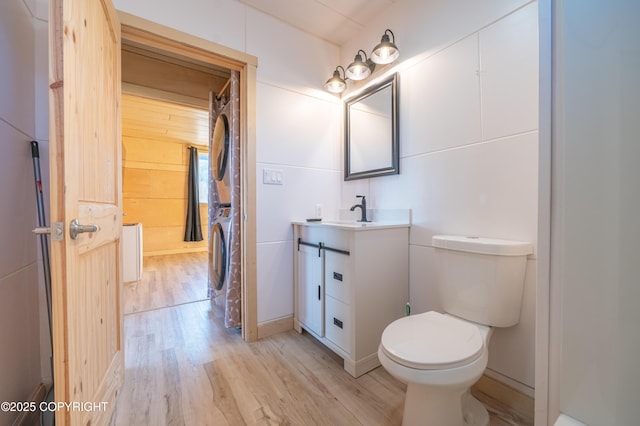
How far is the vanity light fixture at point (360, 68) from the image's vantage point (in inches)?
75.0

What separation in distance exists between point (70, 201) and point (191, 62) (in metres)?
2.06

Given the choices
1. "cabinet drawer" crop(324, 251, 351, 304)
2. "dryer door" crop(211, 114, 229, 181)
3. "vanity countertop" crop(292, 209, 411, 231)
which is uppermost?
"dryer door" crop(211, 114, 229, 181)

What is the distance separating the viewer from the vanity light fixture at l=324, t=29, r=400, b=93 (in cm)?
170

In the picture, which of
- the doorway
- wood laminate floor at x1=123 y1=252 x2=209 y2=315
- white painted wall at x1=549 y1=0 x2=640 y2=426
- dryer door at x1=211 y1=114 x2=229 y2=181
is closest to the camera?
white painted wall at x1=549 y1=0 x2=640 y2=426

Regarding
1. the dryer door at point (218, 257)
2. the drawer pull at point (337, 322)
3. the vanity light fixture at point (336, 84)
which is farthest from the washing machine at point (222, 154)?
the drawer pull at point (337, 322)

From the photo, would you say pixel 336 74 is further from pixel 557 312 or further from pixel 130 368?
pixel 130 368

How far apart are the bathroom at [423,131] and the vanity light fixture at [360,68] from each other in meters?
0.22

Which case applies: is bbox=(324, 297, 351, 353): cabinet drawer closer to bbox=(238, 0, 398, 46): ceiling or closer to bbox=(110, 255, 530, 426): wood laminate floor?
bbox=(110, 255, 530, 426): wood laminate floor

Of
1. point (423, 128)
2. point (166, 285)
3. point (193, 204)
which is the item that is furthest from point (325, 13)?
point (193, 204)

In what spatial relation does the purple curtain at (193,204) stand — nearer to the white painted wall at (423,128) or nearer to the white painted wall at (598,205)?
the white painted wall at (423,128)

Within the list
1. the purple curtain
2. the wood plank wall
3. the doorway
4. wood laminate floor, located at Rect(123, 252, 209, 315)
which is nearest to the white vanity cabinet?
wood laminate floor, located at Rect(123, 252, 209, 315)

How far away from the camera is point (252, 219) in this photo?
1911 millimetres

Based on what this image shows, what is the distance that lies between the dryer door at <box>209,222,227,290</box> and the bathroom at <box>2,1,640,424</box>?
0.54 meters

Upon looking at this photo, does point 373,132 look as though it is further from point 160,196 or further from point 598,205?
point 160,196
